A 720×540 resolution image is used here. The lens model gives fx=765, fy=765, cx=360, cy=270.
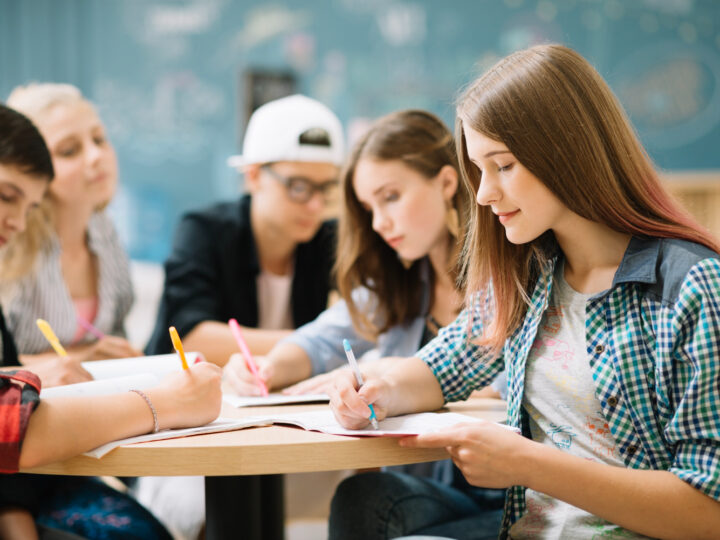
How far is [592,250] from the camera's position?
3.65ft

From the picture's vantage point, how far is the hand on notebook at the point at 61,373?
1.22m

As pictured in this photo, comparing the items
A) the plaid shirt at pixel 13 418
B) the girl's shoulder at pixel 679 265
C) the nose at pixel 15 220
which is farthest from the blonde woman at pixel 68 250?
the girl's shoulder at pixel 679 265

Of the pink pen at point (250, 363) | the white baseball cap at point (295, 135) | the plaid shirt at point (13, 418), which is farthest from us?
the white baseball cap at point (295, 135)

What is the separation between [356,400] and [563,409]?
296 mm

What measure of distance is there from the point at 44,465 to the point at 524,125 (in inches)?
30.0

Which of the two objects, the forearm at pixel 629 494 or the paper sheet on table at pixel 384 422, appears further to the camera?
the paper sheet on table at pixel 384 422

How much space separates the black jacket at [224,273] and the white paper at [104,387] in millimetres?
1028

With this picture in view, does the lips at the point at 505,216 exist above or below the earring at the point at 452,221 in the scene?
above

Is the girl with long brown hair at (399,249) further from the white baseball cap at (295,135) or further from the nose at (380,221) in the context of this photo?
the white baseball cap at (295,135)

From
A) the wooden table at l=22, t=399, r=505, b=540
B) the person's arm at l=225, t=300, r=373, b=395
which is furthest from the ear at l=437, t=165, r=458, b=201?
the wooden table at l=22, t=399, r=505, b=540

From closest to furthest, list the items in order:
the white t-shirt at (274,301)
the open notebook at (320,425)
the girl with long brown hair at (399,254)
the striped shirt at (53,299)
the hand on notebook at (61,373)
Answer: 1. the open notebook at (320,425)
2. the hand on notebook at (61,373)
3. the girl with long brown hair at (399,254)
4. the striped shirt at (53,299)
5. the white t-shirt at (274,301)

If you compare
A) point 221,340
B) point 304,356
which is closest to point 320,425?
point 304,356

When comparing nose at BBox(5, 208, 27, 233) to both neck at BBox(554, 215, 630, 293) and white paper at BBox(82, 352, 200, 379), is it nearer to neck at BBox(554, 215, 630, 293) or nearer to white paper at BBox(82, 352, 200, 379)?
white paper at BBox(82, 352, 200, 379)

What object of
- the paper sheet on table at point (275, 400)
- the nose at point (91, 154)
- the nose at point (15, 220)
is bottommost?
the paper sheet on table at point (275, 400)
